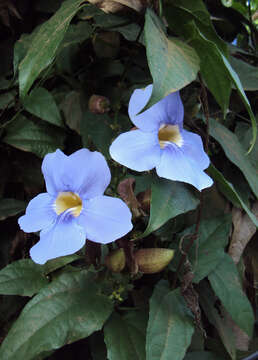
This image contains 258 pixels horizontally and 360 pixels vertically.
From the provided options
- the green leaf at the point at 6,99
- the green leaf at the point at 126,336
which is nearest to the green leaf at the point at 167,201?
the green leaf at the point at 126,336

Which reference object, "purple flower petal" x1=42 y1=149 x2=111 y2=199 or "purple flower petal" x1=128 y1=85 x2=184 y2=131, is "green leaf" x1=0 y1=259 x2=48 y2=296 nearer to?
"purple flower petal" x1=42 y1=149 x2=111 y2=199

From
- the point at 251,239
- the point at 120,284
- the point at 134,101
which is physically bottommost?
the point at 251,239

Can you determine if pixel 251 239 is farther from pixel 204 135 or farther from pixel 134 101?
pixel 134 101

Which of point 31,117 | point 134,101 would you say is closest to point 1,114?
point 31,117

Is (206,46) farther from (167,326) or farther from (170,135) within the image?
(167,326)

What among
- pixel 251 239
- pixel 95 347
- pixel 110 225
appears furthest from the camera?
pixel 251 239

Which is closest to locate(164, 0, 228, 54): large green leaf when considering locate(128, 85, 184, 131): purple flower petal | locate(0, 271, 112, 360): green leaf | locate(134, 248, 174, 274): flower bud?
locate(128, 85, 184, 131): purple flower petal

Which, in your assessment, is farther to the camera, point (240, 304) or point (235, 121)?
point (235, 121)

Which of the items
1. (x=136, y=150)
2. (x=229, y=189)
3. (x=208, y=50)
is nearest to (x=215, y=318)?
(x=229, y=189)
